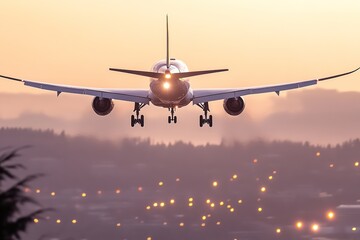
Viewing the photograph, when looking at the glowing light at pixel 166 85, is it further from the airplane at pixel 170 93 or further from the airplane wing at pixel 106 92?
the airplane wing at pixel 106 92

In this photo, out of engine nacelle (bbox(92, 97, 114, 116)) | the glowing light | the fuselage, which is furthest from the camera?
engine nacelle (bbox(92, 97, 114, 116))

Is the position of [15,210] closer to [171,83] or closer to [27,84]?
[171,83]

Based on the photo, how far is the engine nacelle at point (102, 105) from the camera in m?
139

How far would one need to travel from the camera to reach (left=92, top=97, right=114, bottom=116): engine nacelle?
5482 inches

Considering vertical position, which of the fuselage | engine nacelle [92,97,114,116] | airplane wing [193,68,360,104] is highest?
airplane wing [193,68,360,104]

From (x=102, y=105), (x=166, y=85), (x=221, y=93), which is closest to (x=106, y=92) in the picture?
(x=102, y=105)

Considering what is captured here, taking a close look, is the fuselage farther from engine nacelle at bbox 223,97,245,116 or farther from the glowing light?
engine nacelle at bbox 223,97,245,116

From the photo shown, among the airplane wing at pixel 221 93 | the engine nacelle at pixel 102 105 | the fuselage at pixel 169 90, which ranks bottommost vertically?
the fuselage at pixel 169 90

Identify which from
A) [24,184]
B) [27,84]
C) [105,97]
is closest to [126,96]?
[105,97]

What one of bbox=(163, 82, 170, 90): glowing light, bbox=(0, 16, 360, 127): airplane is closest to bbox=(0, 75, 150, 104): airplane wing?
bbox=(0, 16, 360, 127): airplane

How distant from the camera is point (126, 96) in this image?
471 feet

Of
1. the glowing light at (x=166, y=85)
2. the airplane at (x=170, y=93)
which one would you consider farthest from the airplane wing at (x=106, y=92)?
the glowing light at (x=166, y=85)

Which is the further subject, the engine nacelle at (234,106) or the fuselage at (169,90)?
the engine nacelle at (234,106)

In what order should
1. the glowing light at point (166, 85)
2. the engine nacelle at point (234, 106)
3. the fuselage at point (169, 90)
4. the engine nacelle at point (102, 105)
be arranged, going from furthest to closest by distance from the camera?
the engine nacelle at point (234, 106), the engine nacelle at point (102, 105), the fuselage at point (169, 90), the glowing light at point (166, 85)
